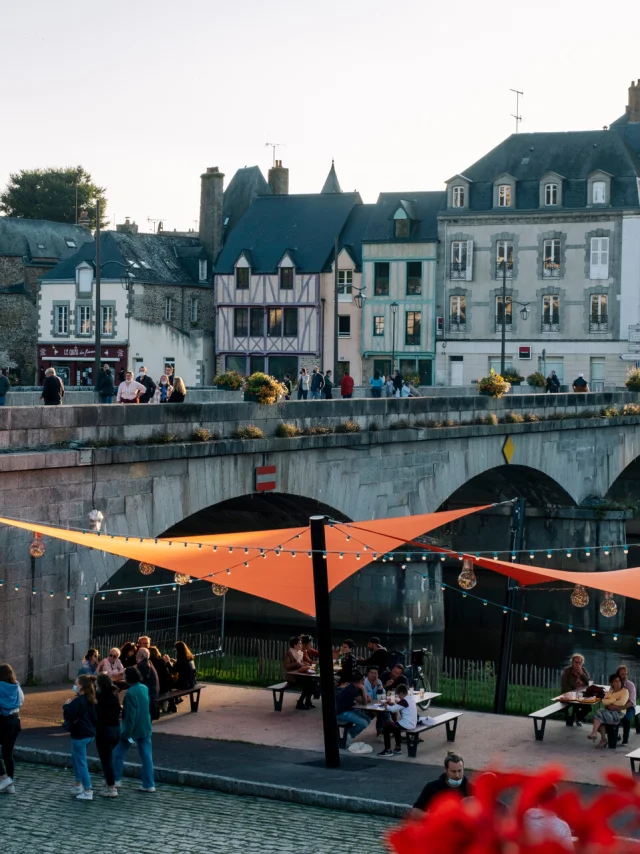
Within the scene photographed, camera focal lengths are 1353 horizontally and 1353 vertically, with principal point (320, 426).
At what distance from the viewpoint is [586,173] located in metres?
57.8

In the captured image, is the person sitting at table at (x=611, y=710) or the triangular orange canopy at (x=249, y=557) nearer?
the triangular orange canopy at (x=249, y=557)

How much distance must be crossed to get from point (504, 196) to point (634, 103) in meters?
15.5

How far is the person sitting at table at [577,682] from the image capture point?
16.2m

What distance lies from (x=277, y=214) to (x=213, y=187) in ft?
11.0

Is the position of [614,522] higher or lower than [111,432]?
lower

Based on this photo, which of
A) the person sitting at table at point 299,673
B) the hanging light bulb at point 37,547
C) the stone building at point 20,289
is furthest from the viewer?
the stone building at point 20,289

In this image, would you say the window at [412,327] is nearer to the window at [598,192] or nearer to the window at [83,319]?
the window at [598,192]

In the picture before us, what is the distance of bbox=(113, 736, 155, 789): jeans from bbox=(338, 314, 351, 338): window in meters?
51.0

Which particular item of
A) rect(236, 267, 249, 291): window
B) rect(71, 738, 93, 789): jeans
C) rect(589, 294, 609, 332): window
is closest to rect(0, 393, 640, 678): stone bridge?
rect(71, 738, 93, 789): jeans

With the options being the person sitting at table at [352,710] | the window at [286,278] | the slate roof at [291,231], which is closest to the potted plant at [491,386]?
the person sitting at table at [352,710]

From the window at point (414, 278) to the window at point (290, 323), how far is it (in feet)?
18.2

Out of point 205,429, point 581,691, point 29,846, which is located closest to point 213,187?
point 205,429

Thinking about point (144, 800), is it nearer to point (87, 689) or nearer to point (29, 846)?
point (87, 689)

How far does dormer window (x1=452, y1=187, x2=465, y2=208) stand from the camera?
196 ft
